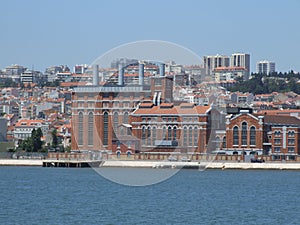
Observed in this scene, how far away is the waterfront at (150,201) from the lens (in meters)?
28.7

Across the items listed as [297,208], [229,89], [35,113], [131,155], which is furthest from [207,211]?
[229,89]

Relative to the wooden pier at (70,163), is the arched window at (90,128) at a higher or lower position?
higher

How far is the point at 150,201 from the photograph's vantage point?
33.8 m

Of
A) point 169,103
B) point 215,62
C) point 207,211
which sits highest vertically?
point 215,62

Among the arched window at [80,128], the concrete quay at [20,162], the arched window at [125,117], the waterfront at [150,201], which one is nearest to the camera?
the waterfront at [150,201]

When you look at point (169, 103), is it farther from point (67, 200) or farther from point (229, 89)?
point (229, 89)

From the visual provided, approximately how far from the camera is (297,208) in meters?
32.3

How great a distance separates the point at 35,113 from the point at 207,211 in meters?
80.5

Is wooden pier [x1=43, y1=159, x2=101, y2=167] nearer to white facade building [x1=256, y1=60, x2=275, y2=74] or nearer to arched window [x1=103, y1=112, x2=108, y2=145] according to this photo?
arched window [x1=103, y1=112, x2=108, y2=145]

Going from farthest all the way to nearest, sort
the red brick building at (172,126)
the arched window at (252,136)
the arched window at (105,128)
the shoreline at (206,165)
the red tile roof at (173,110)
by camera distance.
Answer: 1. the arched window at (105,128)
2. the arched window at (252,136)
3. the red tile roof at (173,110)
4. the red brick building at (172,126)
5. the shoreline at (206,165)

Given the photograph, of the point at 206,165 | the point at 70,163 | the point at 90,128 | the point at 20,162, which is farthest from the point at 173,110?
the point at 20,162

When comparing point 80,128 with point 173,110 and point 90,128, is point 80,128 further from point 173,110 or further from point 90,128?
point 173,110

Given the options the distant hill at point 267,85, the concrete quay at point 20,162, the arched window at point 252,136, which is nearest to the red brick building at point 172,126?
the arched window at point 252,136

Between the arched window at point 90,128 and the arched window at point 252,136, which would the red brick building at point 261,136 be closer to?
the arched window at point 252,136
